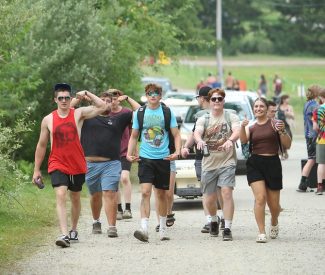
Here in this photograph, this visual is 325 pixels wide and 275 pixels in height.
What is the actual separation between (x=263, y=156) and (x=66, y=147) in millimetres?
2318

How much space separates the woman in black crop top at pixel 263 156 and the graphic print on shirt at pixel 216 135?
0.27 m

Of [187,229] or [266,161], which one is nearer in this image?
[266,161]

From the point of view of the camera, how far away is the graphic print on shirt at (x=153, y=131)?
14102 millimetres

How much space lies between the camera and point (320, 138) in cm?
1917

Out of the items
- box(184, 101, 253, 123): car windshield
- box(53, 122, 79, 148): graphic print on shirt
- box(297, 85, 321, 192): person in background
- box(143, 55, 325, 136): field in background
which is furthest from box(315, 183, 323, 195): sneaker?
box(143, 55, 325, 136): field in background

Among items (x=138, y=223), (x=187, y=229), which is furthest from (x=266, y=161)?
A: (x=138, y=223)

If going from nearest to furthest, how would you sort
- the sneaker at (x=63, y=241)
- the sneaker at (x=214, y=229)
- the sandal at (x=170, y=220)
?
the sneaker at (x=63, y=241), the sneaker at (x=214, y=229), the sandal at (x=170, y=220)

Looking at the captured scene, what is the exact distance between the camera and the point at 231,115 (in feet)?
47.0

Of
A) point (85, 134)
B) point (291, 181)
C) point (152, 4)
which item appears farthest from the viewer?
point (152, 4)

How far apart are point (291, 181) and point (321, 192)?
332 cm

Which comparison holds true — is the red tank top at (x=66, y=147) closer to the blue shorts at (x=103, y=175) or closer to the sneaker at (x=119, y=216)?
the blue shorts at (x=103, y=175)

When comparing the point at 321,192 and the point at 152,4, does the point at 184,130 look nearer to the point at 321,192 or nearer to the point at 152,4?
Result: the point at 321,192

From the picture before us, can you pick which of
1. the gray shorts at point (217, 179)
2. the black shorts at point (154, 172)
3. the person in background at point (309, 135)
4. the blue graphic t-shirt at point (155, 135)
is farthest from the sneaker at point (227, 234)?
the person in background at point (309, 135)

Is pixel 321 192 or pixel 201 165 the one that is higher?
pixel 201 165
